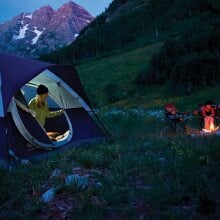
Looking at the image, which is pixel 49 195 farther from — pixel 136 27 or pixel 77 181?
pixel 136 27

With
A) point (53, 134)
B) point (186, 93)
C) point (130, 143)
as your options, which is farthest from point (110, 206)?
point (186, 93)

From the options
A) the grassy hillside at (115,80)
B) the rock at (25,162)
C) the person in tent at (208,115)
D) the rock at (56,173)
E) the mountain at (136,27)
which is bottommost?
the rock at (25,162)

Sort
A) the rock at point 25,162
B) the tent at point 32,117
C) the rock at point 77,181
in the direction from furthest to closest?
the tent at point 32,117, the rock at point 25,162, the rock at point 77,181

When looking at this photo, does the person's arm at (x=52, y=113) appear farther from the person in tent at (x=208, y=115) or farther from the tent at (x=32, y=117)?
the person in tent at (x=208, y=115)

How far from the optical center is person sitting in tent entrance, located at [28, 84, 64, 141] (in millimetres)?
11992

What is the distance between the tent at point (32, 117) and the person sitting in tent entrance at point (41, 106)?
0.39 metres

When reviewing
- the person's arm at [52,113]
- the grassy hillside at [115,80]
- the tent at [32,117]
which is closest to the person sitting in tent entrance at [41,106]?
the person's arm at [52,113]

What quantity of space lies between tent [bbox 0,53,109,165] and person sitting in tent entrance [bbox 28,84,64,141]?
1.27ft

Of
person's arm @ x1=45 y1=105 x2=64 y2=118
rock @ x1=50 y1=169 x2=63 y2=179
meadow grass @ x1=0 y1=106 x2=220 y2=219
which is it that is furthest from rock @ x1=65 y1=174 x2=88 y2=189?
person's arm @ x1=45 y1=105 x2=64 y2=118

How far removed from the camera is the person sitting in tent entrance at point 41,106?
11992 millimetres

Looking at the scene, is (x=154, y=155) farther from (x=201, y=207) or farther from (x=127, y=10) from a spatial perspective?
(x=127, y=10)

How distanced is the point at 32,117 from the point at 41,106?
1385 millimetres

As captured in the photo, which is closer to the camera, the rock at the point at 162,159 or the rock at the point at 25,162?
the rock at the point at 162,159

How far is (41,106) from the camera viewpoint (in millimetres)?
12406
